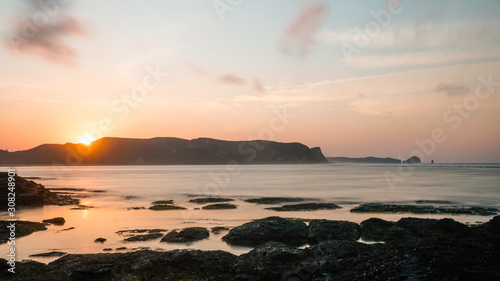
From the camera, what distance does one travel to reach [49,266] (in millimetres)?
14516

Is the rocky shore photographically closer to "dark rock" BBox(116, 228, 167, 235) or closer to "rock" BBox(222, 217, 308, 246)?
"rock" BBox(222, 217, 308, 246)

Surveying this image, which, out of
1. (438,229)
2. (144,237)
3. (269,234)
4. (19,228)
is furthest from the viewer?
(19,228)

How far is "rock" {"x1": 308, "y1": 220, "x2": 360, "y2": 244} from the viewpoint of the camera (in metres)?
22.5

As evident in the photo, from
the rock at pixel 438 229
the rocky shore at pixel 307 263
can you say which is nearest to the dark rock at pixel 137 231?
the rocky shore at pixel 307 263

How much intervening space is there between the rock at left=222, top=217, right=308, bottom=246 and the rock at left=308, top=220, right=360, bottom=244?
1.90 ft

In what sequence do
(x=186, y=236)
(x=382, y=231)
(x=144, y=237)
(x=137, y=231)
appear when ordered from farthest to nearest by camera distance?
(x=137, y=231)
(x=144, y=237)
(x=382, y=231)
(x=186, y=236)

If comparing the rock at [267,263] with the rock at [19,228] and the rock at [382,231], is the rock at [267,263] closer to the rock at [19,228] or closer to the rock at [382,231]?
the rock at [382,231]

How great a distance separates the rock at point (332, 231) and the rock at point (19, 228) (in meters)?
19.3

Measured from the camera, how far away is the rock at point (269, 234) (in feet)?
73.2

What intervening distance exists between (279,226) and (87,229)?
51.4 feet

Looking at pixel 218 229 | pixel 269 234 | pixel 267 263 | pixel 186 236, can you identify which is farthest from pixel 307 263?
pixel 218 229

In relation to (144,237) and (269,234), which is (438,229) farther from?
(144,237)

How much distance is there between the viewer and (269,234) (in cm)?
2264

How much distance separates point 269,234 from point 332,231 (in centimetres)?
412
